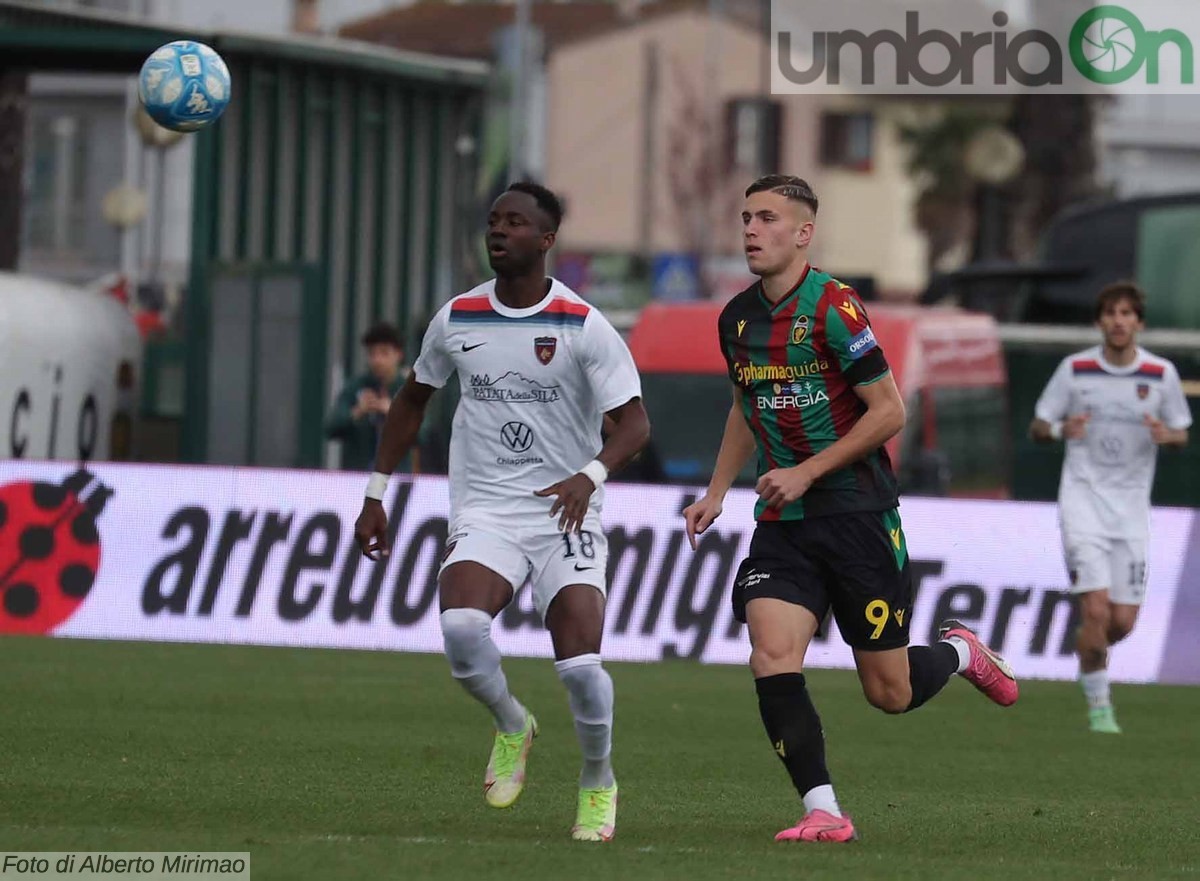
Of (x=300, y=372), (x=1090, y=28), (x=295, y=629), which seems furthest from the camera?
(x=1090, y=28)

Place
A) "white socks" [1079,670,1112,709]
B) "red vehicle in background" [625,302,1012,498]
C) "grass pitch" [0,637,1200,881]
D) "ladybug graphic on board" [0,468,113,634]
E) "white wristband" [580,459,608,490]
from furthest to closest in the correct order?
"red vehicle in background" [625,302,1012,498] < "ladybug graphic on board" [0,468,113,634] < "white socks" [1079,670,1112,709] < "white wristband" [580,459,608,490] < "grass pitch" [0,637,1200,881]

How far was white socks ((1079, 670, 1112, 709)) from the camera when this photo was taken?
13680mm

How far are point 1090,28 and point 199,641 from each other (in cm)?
1581

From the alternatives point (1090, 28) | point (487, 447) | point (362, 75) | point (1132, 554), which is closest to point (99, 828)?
point (487, 447)

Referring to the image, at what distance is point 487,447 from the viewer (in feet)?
28.4

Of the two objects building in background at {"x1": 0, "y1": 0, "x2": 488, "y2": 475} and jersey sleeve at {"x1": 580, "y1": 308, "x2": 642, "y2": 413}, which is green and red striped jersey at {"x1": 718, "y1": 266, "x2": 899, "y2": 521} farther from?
building in background at {"x1": 0, "y1": 0, "x2": 488, "y2": 475}

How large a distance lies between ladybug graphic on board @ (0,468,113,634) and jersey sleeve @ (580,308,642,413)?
913 cm

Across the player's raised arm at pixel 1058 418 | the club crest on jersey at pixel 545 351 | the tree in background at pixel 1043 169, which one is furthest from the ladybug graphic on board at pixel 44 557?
the tree in background at pixel 1043 169

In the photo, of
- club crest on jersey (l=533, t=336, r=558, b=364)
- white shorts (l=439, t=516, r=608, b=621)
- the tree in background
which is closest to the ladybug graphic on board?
white shorts (l=439, t=516, r=608, b=621)

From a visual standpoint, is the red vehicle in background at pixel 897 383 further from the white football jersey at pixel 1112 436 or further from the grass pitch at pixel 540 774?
the white football jersey at pixel 1112 436

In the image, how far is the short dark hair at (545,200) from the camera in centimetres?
859

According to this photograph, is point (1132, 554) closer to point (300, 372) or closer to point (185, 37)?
point (300, 372)

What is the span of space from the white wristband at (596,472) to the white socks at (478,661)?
1.89 ft

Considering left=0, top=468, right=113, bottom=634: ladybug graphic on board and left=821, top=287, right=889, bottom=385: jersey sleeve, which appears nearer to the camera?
left=821, top=287, right=889, bottom=385: jersey sleeve
